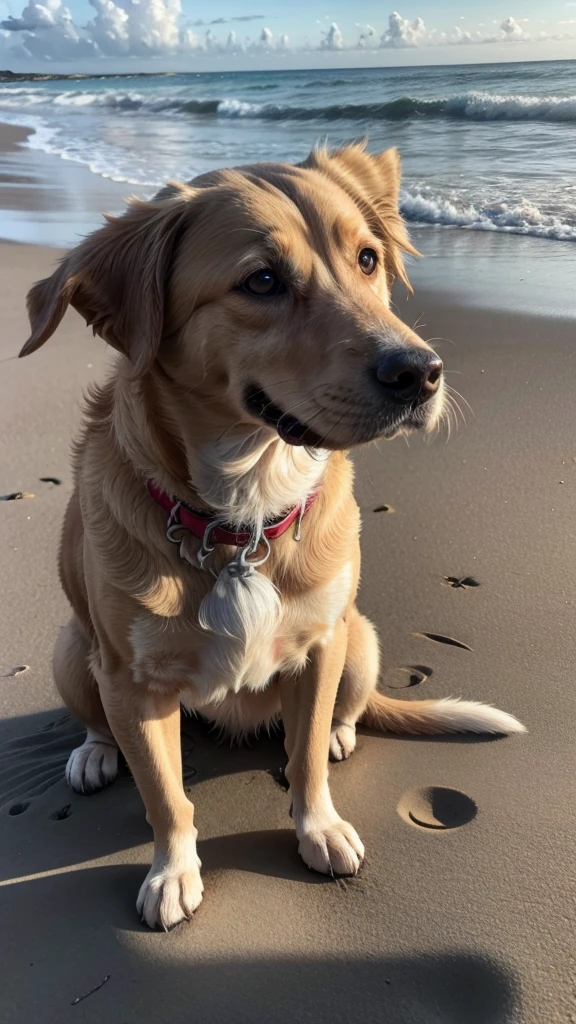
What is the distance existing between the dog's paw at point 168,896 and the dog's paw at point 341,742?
619 mm

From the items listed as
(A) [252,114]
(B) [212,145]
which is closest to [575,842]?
(B) [212,145]

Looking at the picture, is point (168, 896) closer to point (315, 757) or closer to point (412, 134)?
point (315, 757)

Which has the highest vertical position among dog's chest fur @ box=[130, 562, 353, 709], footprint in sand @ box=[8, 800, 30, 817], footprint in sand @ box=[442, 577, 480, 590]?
dog's chest fur @ box=[130, 562, 353, 709]

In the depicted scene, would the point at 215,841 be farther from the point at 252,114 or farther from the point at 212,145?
the point at 252,114

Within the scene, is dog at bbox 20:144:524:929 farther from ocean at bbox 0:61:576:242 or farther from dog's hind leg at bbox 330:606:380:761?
ocean at bbox 0:61:576:242

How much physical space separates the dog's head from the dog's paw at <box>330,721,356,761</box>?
1100 mm

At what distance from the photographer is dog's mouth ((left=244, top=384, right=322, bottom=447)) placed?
1768 mm

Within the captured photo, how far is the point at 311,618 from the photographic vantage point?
2020 millimetres

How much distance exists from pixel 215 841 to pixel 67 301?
59.1 inches

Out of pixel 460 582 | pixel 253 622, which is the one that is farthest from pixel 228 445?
pixel 460 582

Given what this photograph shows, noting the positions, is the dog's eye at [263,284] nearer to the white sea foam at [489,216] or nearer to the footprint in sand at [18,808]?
the footprint in sand at [18,808]

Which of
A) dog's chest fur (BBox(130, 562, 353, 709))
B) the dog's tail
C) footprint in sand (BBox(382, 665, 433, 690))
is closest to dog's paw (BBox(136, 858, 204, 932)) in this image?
dog's chest fur (BBox(130, 562, 353, 709))

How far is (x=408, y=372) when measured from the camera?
163 centimetres

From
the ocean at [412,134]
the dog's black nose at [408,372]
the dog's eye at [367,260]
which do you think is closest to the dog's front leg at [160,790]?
the dog's black nose at [408,372]
